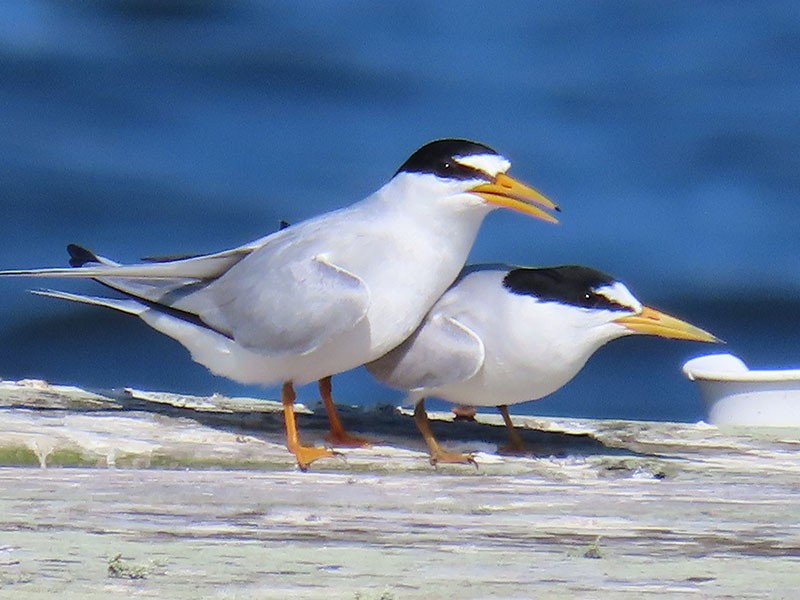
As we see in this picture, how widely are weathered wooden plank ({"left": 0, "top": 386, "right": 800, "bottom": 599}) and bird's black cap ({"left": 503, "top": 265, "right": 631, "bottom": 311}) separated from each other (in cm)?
38

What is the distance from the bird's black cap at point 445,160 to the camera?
405 centimetres

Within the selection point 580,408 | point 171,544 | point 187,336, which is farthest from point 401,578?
point 580,408

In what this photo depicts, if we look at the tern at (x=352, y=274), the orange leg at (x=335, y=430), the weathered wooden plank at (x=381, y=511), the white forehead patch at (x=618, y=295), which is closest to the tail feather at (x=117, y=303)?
the tern at (x=352, y=274)

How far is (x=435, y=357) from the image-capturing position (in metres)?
3.93

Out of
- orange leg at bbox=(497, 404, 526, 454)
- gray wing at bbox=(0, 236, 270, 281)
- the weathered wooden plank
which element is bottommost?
the weathered wooden plank

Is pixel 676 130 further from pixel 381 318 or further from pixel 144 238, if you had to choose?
pixel 381 318

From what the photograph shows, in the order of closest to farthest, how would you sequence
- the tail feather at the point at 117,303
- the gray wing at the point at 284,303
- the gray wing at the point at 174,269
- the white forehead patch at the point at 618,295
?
the gray wing at the point at 284,303 → the white forehead patch at the point at 618,295 → the gray wing at the point at 174,269 → the tail feather at the point at 117,303

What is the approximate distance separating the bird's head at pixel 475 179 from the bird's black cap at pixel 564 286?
15 centimetres

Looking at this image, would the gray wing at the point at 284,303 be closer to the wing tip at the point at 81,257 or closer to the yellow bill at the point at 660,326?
the wing tip at the point at 81,257

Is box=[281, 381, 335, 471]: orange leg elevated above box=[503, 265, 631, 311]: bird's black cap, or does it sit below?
below

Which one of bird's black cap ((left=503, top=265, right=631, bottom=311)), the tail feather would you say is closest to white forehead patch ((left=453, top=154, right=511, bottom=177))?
bird's black cap ((left=503, top=265, right=631, bottom=311))

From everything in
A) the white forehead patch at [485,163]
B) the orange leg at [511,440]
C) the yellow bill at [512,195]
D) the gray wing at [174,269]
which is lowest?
the orange leg at [511,440]

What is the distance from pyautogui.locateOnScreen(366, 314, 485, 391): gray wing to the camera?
391 cm

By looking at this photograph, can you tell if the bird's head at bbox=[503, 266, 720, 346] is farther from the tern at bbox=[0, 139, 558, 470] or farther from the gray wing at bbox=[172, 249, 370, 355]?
the gray wing at bbox=[172, 249, 370, 355]
